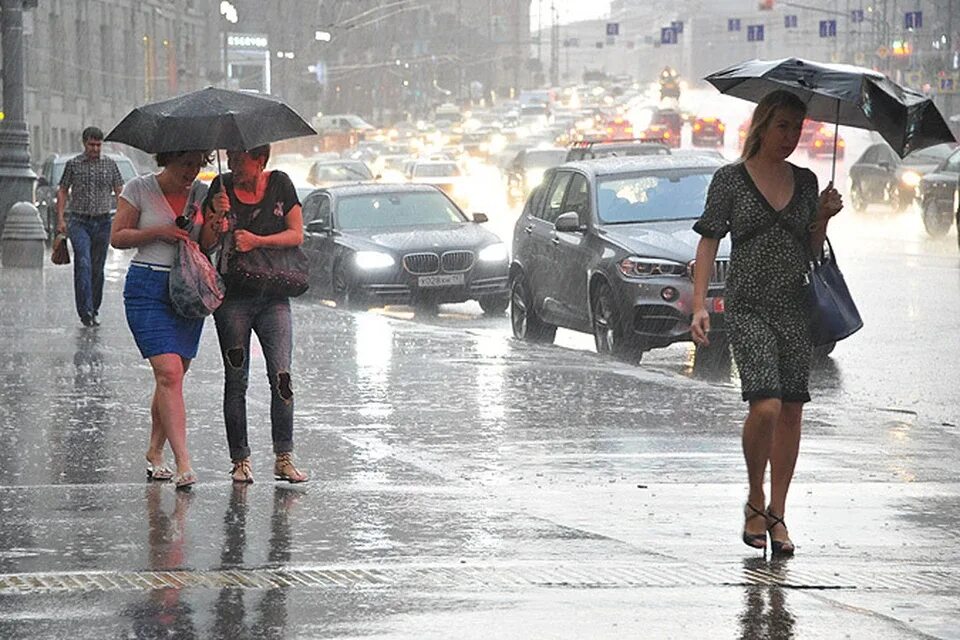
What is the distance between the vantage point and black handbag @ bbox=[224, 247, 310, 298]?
9820 mm

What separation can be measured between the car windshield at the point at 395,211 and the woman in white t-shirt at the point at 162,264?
14.4 meters

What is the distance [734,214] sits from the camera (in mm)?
8383

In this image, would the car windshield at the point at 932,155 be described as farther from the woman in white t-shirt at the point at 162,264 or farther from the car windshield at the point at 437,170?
the woman in white t-shirt at the point at 162,264

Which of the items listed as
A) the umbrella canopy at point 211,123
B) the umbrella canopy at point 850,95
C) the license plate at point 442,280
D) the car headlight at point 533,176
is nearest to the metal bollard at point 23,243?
the license plate at point 442,280

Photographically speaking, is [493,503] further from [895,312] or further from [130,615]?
[895,312]

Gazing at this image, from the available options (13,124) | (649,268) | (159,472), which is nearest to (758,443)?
(159,472)

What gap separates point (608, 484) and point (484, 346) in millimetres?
7309

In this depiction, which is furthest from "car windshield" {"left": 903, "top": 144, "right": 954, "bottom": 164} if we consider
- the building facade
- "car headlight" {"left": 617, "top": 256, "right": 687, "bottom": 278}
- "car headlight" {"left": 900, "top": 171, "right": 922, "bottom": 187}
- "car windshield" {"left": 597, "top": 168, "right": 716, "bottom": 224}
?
"car headlight" {"left": 617, "top": 256, "right": 687, "bottom": 278}

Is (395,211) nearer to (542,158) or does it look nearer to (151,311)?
(151,311)

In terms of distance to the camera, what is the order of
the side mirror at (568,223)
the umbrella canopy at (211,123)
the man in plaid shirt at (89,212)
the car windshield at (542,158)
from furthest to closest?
the car windshield at (542,158) < the man in plaid shirt at (89,212) < the side mirror at (568,223) < the umbrella canopy at (211,123)

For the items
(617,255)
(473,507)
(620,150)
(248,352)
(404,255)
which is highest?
(620,150)

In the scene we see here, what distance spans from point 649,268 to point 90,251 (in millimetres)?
5337

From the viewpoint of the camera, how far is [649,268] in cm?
1688

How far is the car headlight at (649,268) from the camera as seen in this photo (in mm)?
16812
